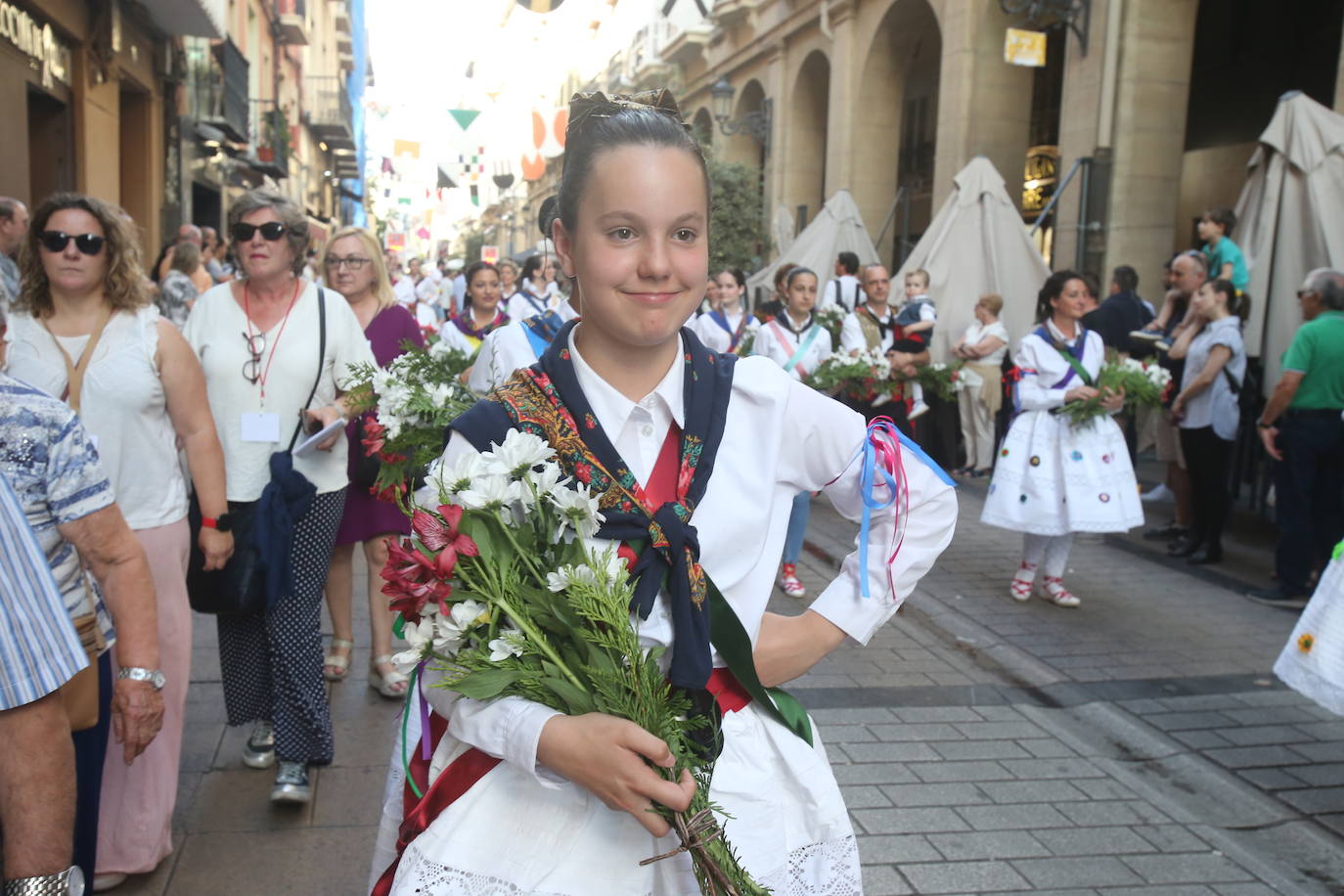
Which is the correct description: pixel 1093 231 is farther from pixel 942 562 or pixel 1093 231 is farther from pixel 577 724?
pixel 577 724

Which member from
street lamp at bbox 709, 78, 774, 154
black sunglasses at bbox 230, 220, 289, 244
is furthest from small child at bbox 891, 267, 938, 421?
street lamp at bbox 709, 78, 774, 154

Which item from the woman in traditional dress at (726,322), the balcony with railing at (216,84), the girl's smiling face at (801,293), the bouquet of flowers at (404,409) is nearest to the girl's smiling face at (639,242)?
the bouquet of flowers at (404,409)

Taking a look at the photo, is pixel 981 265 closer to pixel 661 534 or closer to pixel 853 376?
pixel 853 376

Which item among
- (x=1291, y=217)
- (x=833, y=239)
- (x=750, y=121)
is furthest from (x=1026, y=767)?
(x=750, y=121)

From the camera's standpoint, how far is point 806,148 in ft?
79.5

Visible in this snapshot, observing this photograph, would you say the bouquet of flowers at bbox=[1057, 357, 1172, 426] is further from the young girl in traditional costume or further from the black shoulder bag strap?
the young girl in traditional costume

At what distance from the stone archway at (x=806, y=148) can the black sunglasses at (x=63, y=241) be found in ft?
68.6

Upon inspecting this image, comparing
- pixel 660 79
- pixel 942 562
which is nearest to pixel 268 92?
pixel 660 79

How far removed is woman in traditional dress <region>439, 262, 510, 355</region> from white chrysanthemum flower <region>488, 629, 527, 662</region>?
218 inches

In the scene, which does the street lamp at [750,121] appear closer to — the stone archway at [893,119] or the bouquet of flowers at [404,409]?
the stone archway at [893,119]

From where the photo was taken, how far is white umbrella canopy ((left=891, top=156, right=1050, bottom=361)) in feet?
41.4

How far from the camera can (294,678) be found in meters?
4.20

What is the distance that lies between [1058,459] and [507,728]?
6.28 meters

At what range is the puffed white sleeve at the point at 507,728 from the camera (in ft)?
5.11
